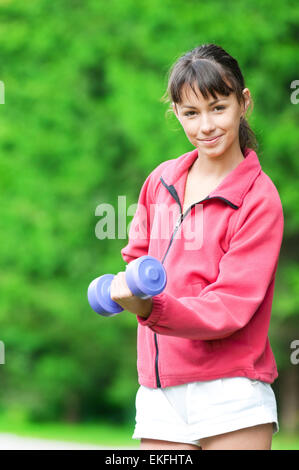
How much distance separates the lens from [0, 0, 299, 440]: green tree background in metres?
8.62

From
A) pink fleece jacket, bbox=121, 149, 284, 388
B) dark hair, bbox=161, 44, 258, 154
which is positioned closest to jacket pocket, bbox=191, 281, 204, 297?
pink fleece jacket, bbox=121, 149, 284, 388

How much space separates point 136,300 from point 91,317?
26.6ft

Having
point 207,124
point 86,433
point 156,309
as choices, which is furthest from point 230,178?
point 86,433

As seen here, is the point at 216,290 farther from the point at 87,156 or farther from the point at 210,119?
the point at 87,156

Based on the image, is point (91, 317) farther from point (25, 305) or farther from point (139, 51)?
point (139, 51)

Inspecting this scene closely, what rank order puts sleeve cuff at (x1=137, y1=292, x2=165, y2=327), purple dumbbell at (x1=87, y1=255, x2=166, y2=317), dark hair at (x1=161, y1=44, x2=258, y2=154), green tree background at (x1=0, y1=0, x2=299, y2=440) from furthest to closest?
green tree background at (x1=0, y1=0, x2=299, y2=440)
dark hair at (x1=161, y1=44, x2=258, y2=154)
sleeve cuff at (x1=137, y1=292, x2=165, y2=327)
purple dumbbell at (x1=87, y1=255, x2=166, y2=317)

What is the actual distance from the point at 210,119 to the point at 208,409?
30.0 inches

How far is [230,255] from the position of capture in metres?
1.94

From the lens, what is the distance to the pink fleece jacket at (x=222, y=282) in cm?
190

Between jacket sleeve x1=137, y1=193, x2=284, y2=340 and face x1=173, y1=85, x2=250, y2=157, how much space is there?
20cm

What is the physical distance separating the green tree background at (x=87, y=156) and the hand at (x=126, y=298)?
6.76m

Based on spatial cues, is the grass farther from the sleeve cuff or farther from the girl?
the sleeve cuff

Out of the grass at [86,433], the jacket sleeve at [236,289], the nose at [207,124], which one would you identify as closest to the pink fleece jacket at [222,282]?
the jacket sleeve at [236,289]
